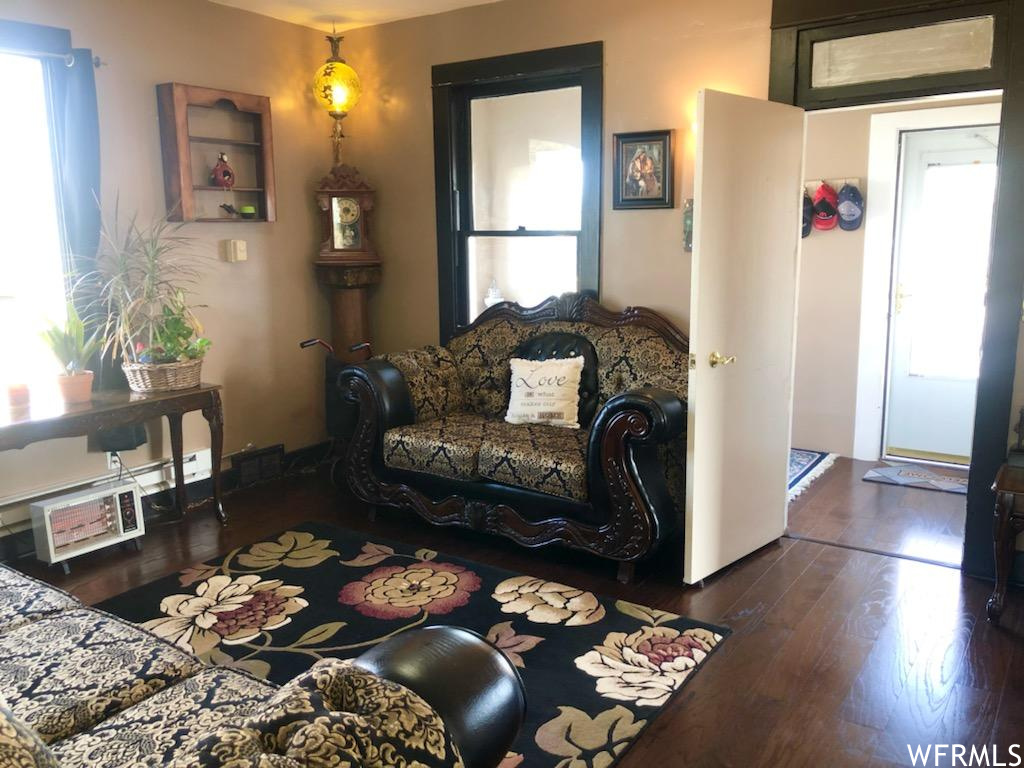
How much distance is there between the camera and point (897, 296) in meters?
5.16

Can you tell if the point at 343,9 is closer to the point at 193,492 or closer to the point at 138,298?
the point at 138,298

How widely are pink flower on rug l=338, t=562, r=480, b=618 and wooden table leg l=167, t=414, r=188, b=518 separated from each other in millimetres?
1257

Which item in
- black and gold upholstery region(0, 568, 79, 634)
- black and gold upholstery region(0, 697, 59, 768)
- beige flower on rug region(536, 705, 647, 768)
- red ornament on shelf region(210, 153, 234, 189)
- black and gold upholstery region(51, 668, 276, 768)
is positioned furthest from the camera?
red ornament on shelf region(210, 153, 234, 189)

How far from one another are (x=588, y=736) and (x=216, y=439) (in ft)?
8.02

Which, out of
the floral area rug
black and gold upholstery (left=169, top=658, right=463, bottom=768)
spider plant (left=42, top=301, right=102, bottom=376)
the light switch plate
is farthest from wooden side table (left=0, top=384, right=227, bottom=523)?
black and gold upholstery (left=169, top=658, right=463, bottom=768)

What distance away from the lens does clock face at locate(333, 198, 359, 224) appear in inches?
187

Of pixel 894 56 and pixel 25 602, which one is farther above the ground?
pixel 894 56

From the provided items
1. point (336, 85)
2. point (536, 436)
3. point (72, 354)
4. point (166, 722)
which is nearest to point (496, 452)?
point (536, 436)

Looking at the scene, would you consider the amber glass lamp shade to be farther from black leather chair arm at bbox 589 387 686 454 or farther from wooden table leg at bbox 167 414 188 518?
black leather chair arm at bbox 589 387 686 454

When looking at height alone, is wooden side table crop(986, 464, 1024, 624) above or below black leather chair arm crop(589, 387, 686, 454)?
below

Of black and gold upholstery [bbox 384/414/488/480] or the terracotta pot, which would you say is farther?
black and gold upholstery [bbox 384/414/488/480]

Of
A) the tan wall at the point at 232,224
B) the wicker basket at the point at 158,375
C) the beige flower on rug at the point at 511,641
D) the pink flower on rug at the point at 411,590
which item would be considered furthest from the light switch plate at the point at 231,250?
the beige flower on rug at the point at 511,641

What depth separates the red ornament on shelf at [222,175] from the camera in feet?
13.9

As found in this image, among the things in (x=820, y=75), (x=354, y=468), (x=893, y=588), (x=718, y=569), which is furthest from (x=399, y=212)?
(x=893, y=588)
